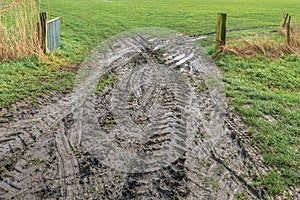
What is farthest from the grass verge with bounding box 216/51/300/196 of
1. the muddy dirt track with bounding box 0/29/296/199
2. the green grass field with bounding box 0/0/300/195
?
the muddy dirt track with bounding box 0/29/296/199

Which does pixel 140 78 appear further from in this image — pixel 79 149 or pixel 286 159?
pixel 286 159

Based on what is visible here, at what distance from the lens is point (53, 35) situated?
26.0ft

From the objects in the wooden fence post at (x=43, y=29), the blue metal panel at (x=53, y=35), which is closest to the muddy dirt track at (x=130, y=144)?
the wooden fence post at (x=43, y=29)

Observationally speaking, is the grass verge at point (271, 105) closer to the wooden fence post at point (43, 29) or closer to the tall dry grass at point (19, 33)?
the wooden fence post at point (43, 29)

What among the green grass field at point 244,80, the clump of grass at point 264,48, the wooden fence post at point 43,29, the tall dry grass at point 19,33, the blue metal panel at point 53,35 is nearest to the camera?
the green grass field at point 244,80

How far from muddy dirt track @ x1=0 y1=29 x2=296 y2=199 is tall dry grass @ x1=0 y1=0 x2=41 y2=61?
1.53m

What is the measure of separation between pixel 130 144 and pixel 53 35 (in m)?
4.90

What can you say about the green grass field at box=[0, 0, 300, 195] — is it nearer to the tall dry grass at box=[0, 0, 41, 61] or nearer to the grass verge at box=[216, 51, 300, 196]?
the grass verge at box=[216, 51, 300, 196]

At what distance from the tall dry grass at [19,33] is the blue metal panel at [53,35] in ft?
1.53

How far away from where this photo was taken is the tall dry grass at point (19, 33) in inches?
266

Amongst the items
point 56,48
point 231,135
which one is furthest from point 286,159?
point 56,48

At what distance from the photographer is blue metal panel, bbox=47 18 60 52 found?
7645mm

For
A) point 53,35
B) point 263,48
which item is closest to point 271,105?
point 263,48

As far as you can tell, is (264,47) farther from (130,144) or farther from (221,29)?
(130,144)
